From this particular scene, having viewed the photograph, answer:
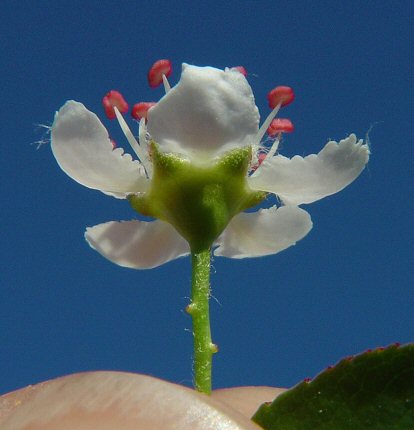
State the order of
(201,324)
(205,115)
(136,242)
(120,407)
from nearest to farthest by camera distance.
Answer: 1. (120,407)
2. (201,324)
3. (205,115)
4. (136,242)

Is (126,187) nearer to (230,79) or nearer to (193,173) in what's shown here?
(193,173)

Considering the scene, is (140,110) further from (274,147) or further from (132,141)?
(274,147)

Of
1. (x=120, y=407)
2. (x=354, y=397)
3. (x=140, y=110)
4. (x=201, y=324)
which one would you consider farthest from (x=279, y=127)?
(x=120, y=407)

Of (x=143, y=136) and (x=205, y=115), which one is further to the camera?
(x=143, y=136)

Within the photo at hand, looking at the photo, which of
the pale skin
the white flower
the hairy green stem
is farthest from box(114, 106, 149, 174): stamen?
the pale skin

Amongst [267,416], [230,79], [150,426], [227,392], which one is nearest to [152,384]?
[150,426]

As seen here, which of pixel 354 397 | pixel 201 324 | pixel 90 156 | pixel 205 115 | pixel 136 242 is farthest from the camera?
pixel 136 242

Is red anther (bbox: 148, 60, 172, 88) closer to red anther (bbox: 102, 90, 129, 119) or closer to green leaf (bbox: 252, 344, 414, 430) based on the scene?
red anther (bbox: 102, 90, 129, 119)
